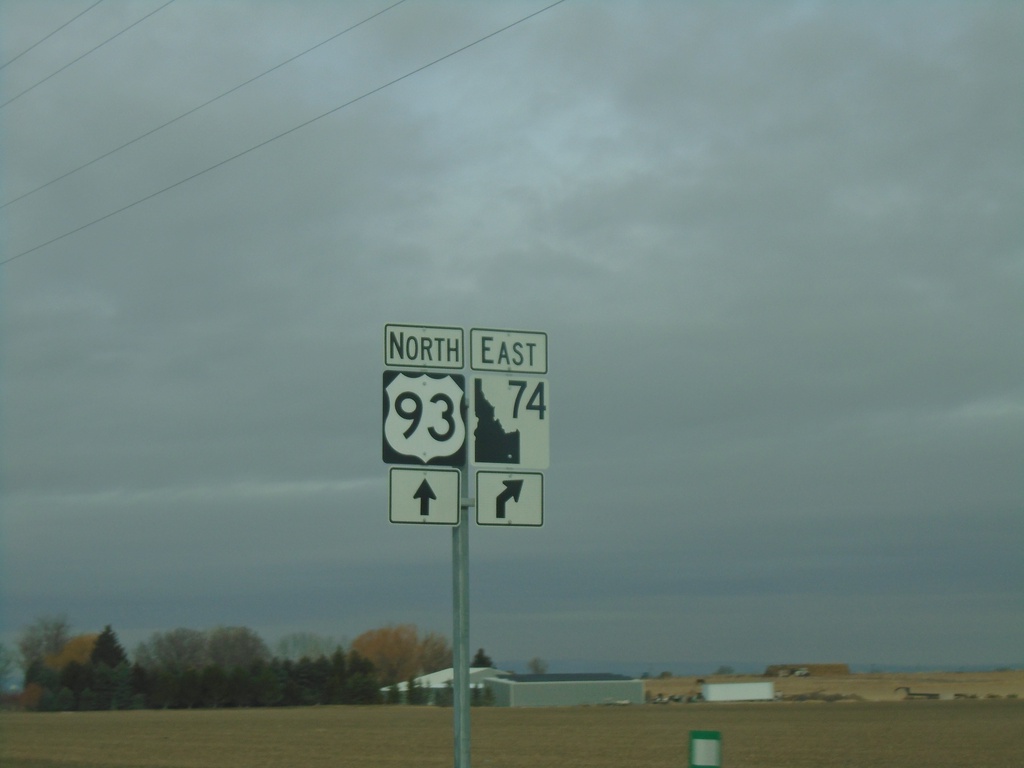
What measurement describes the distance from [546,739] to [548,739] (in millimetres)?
107

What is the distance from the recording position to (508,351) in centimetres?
790

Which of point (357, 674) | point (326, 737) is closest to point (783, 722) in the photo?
point (326, 737)

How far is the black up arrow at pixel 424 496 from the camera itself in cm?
759

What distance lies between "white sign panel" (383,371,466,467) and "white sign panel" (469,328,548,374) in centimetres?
23

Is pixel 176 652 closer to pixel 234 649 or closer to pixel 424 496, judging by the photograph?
pixel 234 649

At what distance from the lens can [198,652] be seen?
144 meters

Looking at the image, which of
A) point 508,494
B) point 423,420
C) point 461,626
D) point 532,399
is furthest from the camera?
point 532,399

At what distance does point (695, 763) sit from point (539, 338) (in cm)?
320

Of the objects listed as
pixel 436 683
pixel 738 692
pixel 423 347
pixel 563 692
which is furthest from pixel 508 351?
pixel 738 692

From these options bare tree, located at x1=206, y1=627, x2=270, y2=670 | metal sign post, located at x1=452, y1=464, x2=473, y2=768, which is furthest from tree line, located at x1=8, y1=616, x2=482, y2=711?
metal sign post, located at x1=452, y1=464, x2=473, y2=768

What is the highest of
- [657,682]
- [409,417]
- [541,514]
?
[409,417]

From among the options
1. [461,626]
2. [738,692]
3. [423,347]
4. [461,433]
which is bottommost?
[738,692]

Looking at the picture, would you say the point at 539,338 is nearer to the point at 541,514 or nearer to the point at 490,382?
the point at 490,382

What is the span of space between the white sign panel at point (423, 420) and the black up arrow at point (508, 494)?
1.05ft
